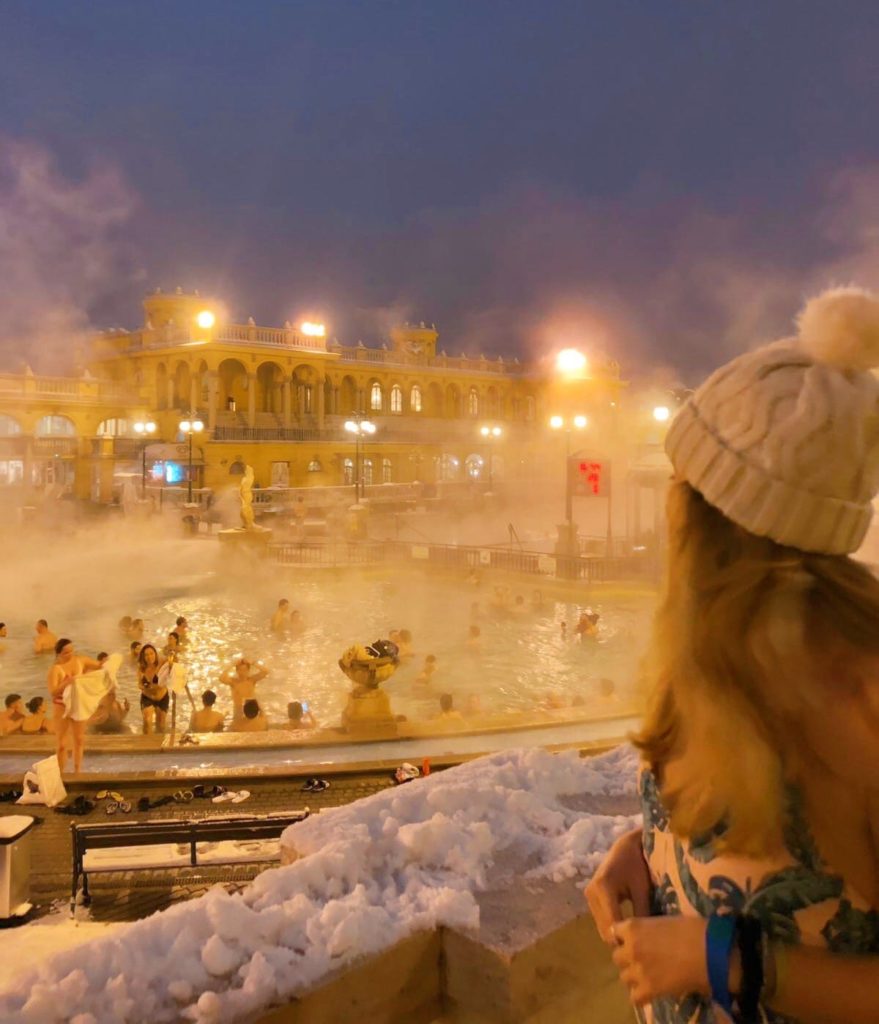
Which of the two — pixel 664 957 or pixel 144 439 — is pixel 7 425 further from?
pixel 664 957

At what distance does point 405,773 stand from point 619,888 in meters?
6.52

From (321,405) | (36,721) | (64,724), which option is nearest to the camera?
(64,724)

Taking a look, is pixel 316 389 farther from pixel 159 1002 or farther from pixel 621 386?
pixel 159 1002

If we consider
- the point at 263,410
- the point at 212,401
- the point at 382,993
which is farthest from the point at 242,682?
the point at 263,410

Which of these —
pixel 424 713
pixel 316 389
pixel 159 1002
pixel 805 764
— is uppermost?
pixel 316 389

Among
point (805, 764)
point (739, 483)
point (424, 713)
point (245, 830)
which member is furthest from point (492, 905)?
point (424, 713)

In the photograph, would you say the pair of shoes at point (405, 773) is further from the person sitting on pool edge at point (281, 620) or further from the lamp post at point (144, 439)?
the lamp post at point (144, 439)

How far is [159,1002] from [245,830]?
4153mm

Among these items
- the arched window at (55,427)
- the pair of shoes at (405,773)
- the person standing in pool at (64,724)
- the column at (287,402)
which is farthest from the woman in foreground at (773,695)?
the column at (287,402)

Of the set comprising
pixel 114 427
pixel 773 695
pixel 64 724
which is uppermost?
pixel 114 427

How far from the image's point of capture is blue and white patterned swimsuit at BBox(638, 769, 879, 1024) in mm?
1284

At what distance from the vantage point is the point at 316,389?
5347cm

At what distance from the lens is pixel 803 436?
1.37 metres

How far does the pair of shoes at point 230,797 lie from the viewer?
316 inches
